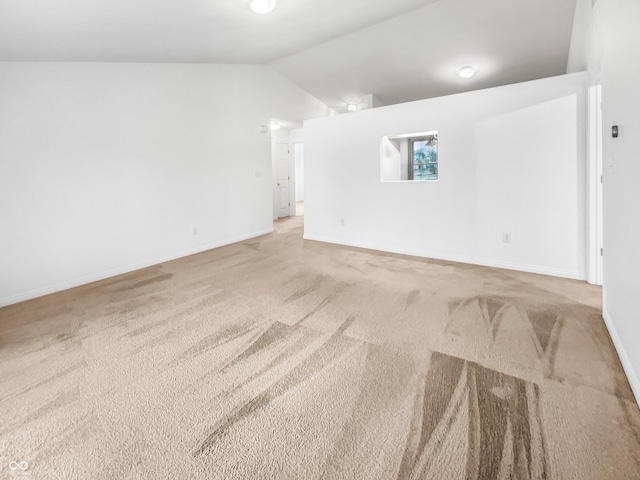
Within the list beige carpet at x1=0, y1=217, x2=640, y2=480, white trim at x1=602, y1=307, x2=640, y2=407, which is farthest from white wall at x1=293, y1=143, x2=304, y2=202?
white trim at x1=602, y1=307, x2=640, y2=407

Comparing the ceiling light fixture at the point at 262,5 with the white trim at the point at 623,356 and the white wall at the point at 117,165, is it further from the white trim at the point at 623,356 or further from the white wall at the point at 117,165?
the white trim at the point at 623,356

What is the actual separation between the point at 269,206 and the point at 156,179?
8.10 feet

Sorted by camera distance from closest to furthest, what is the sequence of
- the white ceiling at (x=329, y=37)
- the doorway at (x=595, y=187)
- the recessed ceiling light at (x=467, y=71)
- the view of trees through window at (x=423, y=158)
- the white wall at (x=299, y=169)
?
the white ceiling at (x=329, y=37) < the doorway at (x=595, y=187) < the recessed ceiling light at (x=467, y=71) < the view of trees through window at (x=423, y=158) < the white wall at (x=299, y=169)

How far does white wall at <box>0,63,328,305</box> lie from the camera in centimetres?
329

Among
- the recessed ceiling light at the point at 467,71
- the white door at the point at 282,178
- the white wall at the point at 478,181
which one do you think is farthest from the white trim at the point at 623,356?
the white door at the point at 282,178

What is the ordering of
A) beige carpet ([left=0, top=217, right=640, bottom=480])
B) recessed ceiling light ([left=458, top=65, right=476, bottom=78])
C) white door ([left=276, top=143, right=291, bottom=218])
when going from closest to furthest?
beige carpet ([left=0, top=217, right=640, bottom=480])
recessed ceiling light ([left=458, top=65, right=476, bottom=78])
white door ([left=276, top=143, right=291, bottom=218])

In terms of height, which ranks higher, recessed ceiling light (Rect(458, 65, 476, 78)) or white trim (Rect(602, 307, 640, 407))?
recessed ceiling light (Rect(458, 65, 476, 78))

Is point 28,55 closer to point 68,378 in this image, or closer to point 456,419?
point 68,378

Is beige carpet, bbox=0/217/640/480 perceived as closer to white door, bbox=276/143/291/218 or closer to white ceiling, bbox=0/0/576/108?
white ceiling, bbox=0/0/576/108

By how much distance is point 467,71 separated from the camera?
17.4 feet

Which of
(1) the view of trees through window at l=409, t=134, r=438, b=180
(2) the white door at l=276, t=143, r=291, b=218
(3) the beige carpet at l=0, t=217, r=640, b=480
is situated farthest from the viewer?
(2) the white door at l=276, t=143, r=291, b=218

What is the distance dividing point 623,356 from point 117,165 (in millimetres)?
5099

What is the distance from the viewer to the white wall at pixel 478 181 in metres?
3.60

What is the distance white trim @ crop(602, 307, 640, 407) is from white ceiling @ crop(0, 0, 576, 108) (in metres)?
3.66
